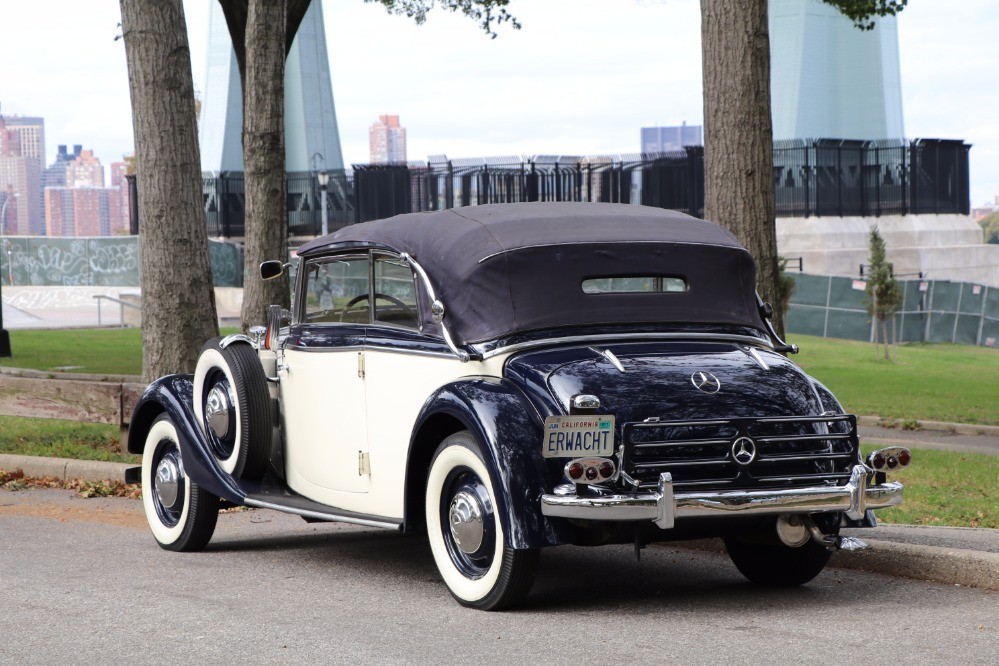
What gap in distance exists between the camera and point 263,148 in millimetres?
14469

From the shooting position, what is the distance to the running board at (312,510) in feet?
22.0

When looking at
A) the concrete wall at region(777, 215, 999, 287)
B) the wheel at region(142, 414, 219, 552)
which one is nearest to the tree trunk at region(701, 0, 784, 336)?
the wheel at region(142, 414, 219, 552)

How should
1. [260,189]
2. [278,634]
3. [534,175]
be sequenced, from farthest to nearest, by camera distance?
1. [534,175]
2. [260,189]
3. [278,634]

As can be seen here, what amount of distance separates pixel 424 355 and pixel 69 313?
36.9 meters

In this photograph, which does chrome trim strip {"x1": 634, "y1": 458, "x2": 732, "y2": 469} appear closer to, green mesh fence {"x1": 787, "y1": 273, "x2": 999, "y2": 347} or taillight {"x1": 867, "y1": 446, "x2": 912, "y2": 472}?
taillight {"x1": 867, "y1": 446, "x2": 912, "y2": 472}

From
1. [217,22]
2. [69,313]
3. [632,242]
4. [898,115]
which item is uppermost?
[217,22]

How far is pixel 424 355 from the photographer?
6.61 m

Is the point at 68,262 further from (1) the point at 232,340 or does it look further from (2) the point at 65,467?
(1) the point at 232,340

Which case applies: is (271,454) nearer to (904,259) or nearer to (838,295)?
(838,295)

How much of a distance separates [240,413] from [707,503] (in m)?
2.87

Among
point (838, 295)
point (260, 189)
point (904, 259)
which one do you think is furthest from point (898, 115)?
point (260, 189)

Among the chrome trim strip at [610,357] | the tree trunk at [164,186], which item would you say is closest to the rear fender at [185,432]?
the chrome trim strip at [610,357]

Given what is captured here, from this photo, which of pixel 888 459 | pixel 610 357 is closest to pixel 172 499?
pixel 610 357

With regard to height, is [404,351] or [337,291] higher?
[337,291]
